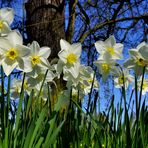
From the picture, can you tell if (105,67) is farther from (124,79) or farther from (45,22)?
(45,22)

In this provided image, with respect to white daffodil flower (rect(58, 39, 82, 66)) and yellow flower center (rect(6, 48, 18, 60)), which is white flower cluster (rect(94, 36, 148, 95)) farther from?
yellow flower center (rect(6, 48, 18, 60))

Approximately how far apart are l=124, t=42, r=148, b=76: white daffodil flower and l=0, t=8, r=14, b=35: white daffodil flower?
505 mm

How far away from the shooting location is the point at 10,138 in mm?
1455

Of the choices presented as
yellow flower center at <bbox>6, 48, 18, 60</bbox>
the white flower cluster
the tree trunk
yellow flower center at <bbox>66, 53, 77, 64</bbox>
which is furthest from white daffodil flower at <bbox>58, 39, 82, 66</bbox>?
the tree trunk

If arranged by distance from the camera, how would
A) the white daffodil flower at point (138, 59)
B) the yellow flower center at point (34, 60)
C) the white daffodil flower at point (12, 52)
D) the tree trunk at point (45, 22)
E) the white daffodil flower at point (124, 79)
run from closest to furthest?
the white daffodil flower at point (12, 52), the yellow flower center at point (34, 60), the white daffodil flower at point (138, 59), the white daffodil flower at point (124, 79), the tree trunk at point (45, 22)

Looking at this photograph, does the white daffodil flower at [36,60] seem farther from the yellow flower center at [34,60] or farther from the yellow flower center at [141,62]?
the yellow flower center at [141,62]

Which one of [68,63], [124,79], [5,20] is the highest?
[5,20]

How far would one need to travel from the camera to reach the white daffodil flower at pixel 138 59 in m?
1.62

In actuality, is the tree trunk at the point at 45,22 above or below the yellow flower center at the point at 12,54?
above

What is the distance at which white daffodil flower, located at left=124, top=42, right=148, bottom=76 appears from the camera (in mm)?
1620

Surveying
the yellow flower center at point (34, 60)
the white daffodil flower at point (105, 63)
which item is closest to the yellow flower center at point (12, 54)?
the yellow flower center at point (34, 60)

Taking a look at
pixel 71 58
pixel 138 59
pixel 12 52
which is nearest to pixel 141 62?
pixel 138 59

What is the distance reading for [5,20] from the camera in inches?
56.0

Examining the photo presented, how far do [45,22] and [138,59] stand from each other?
3.41m
